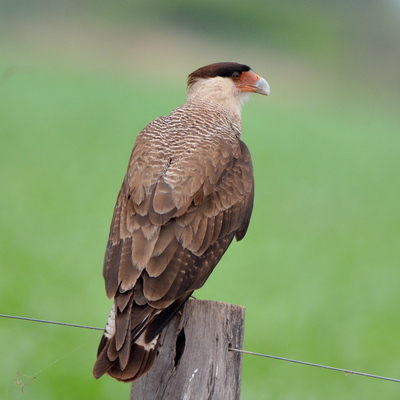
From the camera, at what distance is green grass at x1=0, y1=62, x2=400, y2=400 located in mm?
10469

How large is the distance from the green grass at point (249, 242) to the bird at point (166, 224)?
1.35 m

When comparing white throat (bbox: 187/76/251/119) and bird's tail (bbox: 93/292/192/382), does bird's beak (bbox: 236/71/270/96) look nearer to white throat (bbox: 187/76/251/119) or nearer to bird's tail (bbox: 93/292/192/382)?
white throat (bbox: 187/76/251/119)

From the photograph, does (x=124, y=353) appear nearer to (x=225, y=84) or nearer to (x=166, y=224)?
(x=166, y=224)

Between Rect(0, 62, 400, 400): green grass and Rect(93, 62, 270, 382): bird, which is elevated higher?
Rect(93, 62, 270, 382): bird

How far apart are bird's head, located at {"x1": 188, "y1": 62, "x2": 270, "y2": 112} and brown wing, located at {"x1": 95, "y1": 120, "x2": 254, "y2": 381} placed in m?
0.91

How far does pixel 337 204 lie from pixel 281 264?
5281mm

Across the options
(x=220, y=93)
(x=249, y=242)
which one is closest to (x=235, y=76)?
(x=220, y=93)

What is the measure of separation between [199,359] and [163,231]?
2.53 feet

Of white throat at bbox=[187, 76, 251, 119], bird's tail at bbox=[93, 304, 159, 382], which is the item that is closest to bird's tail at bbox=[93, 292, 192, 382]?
bird's tail at bbox=[93, 304, 159, 382]

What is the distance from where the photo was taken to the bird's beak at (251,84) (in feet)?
18.9

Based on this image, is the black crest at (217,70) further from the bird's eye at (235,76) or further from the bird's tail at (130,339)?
the bird's tail at (130,339)

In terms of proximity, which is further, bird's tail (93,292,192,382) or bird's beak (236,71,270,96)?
bird's beak (236,71,270,96)

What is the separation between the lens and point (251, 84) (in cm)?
579

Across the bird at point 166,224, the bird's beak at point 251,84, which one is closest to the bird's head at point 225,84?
the bird's beak at point 251,84
